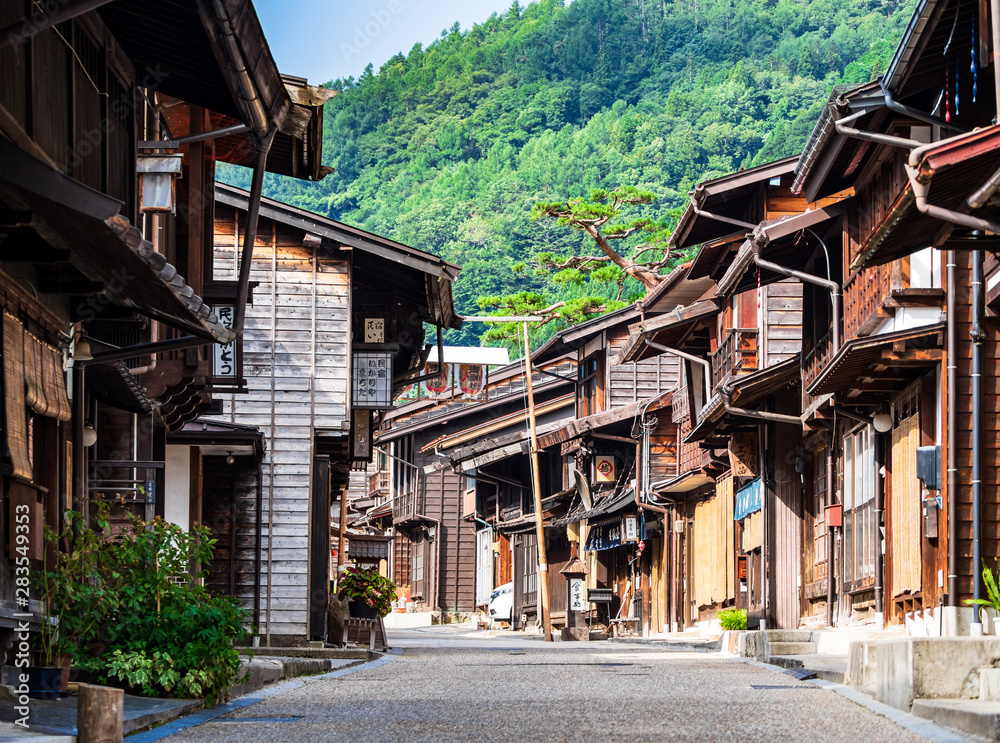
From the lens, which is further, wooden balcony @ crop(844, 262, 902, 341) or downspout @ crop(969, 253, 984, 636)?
wooden balcony @ crop(844, 262, 902, 341)

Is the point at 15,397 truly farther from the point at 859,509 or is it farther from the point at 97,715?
the point at 859,509

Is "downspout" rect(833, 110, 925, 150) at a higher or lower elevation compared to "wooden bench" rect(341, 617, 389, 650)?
higher

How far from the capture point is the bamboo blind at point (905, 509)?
1692 centimetres

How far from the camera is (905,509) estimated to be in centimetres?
1752

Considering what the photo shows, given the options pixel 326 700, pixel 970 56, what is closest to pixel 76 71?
pixel 326 700

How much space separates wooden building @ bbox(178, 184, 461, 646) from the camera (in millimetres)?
23641

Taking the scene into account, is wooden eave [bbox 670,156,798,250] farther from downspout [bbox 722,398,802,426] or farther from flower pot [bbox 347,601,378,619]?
flower pot [bbox 347,601,378,619]

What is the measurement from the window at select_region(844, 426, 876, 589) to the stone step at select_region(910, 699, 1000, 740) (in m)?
10.3

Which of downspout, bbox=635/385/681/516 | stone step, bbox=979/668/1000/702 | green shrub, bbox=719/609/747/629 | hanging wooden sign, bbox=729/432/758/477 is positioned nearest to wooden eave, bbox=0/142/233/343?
stone step, bbox=979/668/1000/702

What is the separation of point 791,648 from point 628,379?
2232 centimetres

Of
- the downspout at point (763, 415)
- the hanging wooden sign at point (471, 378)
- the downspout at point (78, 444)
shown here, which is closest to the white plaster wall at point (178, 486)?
the downspout at point (78, 444)

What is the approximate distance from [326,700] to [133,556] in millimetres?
2528

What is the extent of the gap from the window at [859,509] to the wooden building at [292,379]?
7.34 metres

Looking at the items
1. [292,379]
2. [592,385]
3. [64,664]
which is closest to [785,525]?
[292,379]
